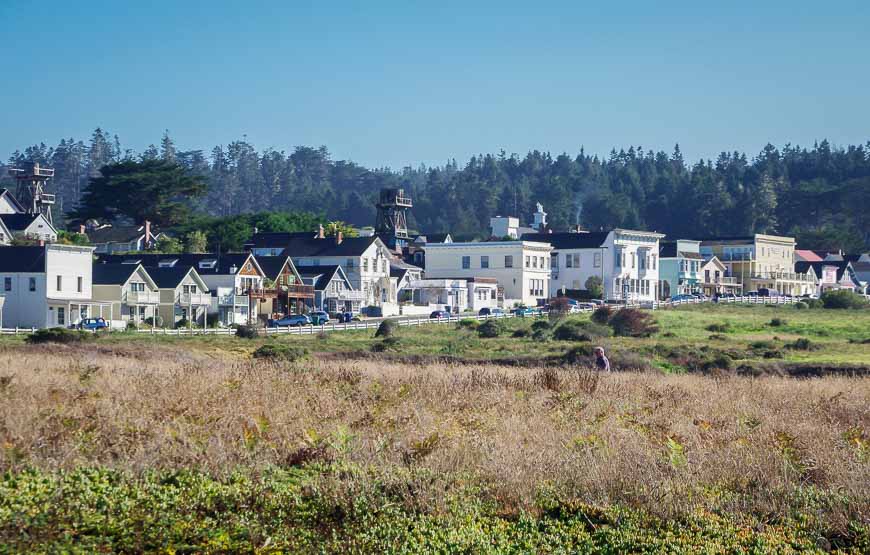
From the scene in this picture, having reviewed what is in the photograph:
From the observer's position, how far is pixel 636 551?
10.9m

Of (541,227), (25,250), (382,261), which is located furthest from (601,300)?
(25,250)

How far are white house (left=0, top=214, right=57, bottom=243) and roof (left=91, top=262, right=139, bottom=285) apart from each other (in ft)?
84.6

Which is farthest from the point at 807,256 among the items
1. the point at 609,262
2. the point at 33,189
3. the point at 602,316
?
the point at 33,189

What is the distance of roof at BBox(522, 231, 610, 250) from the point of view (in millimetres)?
96562

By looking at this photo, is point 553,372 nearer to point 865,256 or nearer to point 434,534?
point 434,534

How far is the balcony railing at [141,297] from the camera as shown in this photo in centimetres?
6506

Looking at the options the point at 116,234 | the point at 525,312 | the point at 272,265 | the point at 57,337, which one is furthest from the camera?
the point at 116,234

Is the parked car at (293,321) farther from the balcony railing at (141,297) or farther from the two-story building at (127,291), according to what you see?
the two-story building at (127,291)

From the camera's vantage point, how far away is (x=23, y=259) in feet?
205

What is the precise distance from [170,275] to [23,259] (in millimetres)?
9616

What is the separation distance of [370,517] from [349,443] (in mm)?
2716

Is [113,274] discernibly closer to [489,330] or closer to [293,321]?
[293,321]

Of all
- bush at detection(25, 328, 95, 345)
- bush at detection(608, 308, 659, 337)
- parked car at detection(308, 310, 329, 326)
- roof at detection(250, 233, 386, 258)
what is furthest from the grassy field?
roof at detection(250, 233, 386, 258)

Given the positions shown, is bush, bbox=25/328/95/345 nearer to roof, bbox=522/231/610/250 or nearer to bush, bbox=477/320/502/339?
bush, bbox=477/320/502/339
